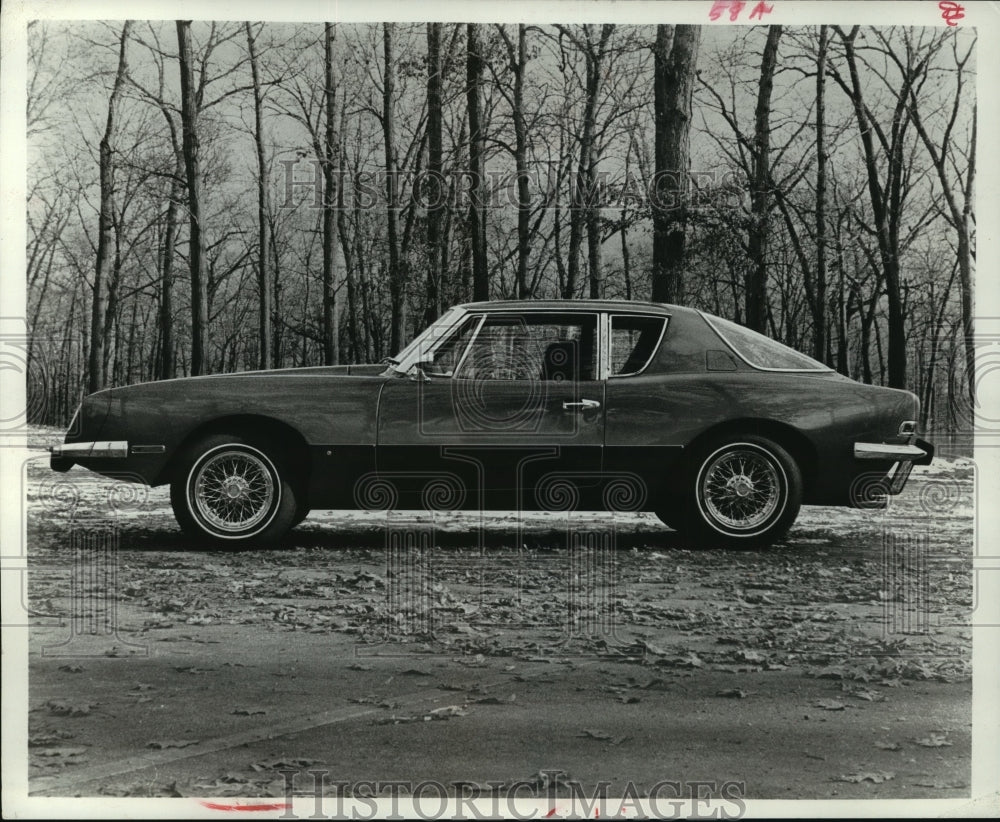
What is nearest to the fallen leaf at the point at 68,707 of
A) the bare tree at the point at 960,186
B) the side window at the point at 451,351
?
the side window at the point at 451,351

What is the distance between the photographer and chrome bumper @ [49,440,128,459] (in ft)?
18.6

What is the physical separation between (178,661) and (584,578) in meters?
2.06

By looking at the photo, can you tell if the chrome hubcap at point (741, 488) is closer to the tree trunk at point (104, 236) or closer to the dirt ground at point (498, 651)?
the dirt ground at point (498, 651)

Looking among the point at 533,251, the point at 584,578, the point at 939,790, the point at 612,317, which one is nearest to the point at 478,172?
the point at 533,251

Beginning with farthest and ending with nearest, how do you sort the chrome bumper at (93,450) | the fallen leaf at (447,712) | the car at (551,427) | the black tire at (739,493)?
the black tire at (739,493) → the car at (551,427) → the chrome bumper at (93,450) → the fallen leaf at (447,712)

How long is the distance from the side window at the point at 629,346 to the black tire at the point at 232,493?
1.88 metres

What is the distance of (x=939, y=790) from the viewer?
5.25m

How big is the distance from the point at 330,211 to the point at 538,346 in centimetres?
133

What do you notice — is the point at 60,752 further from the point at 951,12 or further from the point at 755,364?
the point at 951,12

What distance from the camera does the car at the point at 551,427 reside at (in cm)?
581

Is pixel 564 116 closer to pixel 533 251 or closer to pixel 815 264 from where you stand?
pixel 533 251

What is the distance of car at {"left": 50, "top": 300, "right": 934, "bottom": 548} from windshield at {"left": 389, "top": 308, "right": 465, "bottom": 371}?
0.04ft

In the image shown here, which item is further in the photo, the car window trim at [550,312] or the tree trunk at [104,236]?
the car window trim at [550,312]

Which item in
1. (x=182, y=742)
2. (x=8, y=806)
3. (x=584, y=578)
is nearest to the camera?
(x=182, y=742)
